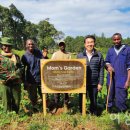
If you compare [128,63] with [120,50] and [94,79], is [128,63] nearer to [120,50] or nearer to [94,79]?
[120,50]

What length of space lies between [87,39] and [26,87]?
7.46 feet

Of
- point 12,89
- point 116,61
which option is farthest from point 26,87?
point 116,61

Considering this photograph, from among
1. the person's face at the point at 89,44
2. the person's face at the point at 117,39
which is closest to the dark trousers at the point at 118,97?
the person's face at the point at 117,39

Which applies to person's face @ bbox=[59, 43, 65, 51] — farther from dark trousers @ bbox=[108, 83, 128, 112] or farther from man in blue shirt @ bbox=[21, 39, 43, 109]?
dark trousers @ bbox=[108, 83, 128, 112]

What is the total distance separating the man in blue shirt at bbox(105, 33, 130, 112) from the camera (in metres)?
8.59

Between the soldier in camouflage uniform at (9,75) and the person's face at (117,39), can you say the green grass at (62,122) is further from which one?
the person's face at (117,39)

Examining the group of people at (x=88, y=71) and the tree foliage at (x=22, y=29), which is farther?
the tree foliage at (x=22, y=29)

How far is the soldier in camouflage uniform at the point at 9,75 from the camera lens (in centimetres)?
790

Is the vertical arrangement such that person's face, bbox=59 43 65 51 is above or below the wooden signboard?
above

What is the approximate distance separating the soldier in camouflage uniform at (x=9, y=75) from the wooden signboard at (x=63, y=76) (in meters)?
0.71

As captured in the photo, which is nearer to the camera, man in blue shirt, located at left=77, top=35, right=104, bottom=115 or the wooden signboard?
man in blue shirt, located at left=77, top=35, right=104, bottom=115

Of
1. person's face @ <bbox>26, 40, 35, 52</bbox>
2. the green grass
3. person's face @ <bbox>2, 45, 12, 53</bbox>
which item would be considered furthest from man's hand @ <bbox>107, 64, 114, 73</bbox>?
person's face @ <bbox>2, 45, 12, 53</bbox>

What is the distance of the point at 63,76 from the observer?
28.0 feet

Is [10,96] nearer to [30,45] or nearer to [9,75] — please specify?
[9,75]
